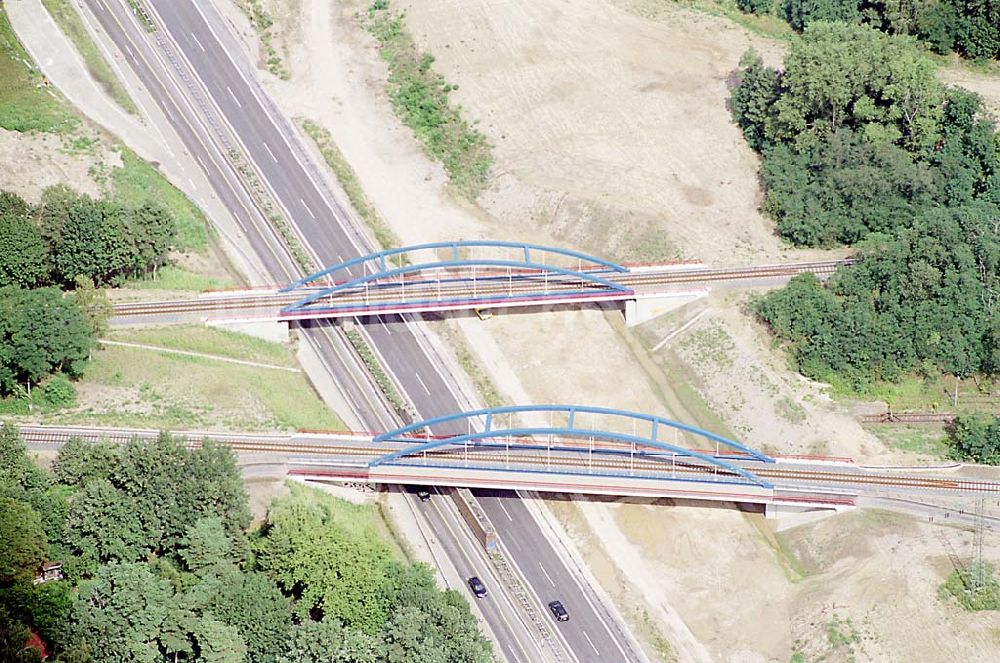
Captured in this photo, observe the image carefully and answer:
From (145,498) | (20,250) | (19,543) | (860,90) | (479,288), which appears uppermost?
(20,250)

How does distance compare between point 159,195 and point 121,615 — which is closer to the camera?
point 121,615

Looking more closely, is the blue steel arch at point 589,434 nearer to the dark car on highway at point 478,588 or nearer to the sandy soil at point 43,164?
the dark car on highway at point 478,588

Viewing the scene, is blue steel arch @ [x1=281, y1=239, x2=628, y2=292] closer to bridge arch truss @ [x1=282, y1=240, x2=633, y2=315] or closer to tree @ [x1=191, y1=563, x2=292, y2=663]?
bridge arch truss @ [x1=282, y1=240, x2=633, y2=315]

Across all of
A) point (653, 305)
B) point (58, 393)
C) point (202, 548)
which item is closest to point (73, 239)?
point (58, 393)

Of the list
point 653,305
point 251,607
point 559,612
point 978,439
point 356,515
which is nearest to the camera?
point 251,607

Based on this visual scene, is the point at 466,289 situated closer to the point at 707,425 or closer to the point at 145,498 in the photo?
the point at 707,425

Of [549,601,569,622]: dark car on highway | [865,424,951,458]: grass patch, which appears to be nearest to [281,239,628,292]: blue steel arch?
[865,424,951,458]: grass patch
